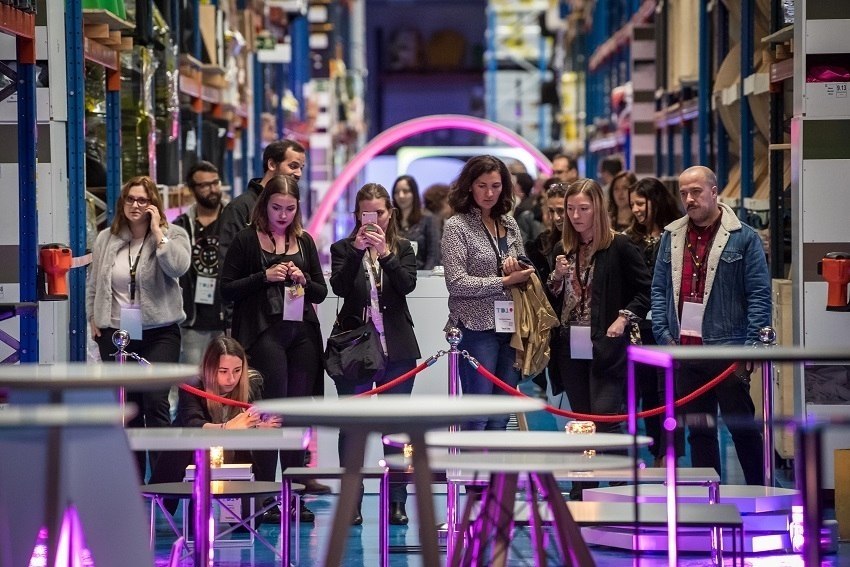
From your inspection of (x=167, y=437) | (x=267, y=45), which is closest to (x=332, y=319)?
(x=167, y=437)

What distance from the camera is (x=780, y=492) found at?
21.5 ft

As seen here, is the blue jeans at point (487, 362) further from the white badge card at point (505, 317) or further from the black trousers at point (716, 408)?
the black trousers at point (716, 408)

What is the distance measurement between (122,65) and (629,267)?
13.5ft

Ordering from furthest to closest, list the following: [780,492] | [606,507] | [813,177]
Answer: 1. [813,177]
2. [780,492]
3. [606,507]

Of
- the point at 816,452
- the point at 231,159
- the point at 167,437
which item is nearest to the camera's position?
the point at 816,452

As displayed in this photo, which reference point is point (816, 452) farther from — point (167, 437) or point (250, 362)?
point (250, 362)

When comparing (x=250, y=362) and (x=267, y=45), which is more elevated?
(x=267, y=45)

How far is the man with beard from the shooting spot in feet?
22.7

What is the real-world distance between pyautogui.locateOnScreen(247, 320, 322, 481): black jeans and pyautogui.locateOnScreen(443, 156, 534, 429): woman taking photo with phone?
0.71 metres

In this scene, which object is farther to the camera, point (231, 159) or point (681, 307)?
point (231, 159)

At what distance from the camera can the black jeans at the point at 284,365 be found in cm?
722

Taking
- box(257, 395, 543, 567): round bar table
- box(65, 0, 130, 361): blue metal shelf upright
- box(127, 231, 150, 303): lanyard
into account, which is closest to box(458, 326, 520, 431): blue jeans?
box(127, 231, 150, 303): lanyard

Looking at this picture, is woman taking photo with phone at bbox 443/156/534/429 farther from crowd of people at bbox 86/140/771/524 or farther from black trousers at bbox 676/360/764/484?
black trousers at bbox 676/360/764/484

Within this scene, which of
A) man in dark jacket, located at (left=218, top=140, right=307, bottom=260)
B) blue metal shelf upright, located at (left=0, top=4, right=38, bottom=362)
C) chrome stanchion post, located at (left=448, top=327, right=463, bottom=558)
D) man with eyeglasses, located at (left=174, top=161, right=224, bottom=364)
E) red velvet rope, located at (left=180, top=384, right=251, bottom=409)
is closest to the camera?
chrome stanchion post, located at (left=448, top=327, right=463, bottom=558)
